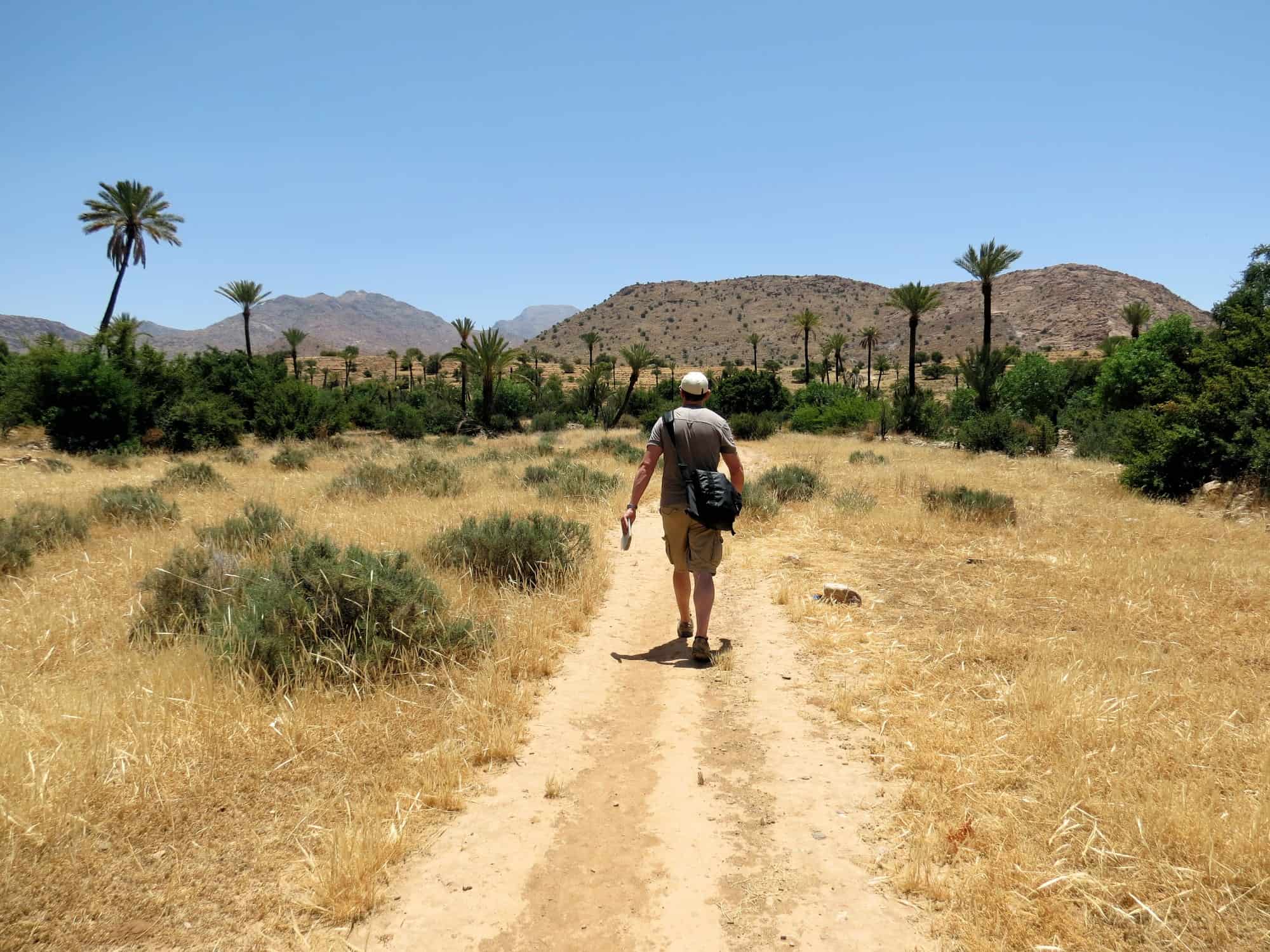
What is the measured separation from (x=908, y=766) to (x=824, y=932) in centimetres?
148

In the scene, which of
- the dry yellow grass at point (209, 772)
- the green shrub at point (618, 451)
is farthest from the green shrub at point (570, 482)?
the dry yellow grass at point (209, 772)

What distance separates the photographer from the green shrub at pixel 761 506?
37.8 ft

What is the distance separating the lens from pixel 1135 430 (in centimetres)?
1598

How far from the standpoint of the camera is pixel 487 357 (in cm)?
3703

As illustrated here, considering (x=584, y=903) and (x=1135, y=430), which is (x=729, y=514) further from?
(x=1135, y=430)

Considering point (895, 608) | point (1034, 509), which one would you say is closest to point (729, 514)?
point (895, 608)

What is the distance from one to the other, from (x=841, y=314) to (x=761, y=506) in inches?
3777

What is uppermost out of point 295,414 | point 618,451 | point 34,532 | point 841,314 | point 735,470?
point 841,314

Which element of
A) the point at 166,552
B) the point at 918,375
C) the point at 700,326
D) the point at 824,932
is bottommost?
the point at 824,932

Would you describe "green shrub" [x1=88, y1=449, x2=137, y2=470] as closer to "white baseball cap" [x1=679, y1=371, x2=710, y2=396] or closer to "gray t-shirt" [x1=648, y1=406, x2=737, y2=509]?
"gray t-shirt" [x1=648, y1=406, x2=737, y2=509]

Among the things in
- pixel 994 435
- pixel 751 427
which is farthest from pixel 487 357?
pixel 994 435

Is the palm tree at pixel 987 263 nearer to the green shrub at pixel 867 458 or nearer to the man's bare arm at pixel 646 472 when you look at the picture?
the green shrub at pixel 867 458

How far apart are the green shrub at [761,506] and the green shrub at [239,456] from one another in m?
15.8

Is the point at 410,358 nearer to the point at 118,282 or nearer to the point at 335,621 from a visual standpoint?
the point at 118,282
